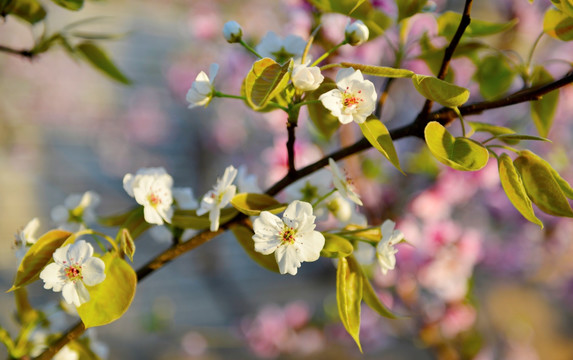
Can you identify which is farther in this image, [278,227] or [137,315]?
[137,315]

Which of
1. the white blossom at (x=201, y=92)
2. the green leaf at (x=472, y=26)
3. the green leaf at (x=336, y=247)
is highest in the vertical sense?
the green leaf at (x=472, y=26)

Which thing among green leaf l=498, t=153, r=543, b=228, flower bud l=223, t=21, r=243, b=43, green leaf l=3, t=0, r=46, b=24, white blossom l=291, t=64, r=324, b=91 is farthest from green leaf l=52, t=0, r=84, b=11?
green leaf l=498, t=153, r=543, b=228

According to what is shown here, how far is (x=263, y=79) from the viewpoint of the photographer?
1.20 ft

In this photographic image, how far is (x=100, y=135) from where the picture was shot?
10.6 feet

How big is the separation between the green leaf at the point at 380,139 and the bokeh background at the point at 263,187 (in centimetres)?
20


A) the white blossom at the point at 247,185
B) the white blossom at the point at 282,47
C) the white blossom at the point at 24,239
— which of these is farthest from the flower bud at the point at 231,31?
the white blossom at the point at 24,239

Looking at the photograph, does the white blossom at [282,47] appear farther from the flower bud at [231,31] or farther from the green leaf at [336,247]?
the green leaf at [336,247]

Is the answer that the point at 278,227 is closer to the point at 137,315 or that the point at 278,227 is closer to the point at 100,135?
the point at 137,315

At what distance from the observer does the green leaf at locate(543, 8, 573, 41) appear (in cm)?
44

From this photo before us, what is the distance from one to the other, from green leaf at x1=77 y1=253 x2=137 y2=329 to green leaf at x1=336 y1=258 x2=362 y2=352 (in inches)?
6.1

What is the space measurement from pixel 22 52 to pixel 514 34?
1.45 m

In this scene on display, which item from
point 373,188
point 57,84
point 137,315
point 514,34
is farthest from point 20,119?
point 514,34


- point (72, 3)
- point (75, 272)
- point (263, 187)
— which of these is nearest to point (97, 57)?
point (72, 3)

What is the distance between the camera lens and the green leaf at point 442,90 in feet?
1.14
